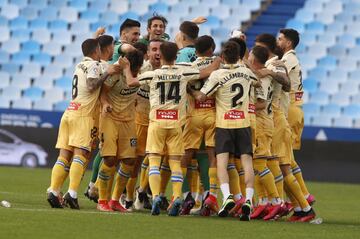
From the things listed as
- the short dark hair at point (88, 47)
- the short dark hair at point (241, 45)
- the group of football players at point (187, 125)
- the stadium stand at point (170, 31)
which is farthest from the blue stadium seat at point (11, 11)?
the short dark hair at point (241, 45)

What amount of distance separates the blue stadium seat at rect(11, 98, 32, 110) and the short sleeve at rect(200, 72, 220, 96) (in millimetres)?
13615

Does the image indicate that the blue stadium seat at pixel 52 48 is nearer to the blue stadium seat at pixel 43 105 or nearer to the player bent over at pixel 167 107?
the blue stadium seat at pixel 43 105

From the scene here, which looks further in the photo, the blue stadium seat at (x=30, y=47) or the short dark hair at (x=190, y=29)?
the blue stadium seat at (x=30, y=47)

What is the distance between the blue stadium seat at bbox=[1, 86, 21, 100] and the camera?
25.2 m

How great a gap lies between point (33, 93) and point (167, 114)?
1393 cm

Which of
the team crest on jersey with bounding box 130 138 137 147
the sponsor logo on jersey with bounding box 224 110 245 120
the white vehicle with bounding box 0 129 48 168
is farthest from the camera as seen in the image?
the white vehicle with bounding box 0 129 48 168

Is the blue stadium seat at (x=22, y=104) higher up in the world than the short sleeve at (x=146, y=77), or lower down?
lower down

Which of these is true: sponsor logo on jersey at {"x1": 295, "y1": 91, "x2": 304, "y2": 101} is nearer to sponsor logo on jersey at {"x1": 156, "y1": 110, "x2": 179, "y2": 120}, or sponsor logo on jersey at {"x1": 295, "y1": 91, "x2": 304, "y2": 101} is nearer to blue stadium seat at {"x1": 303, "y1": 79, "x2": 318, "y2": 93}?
sponsor logo on jersey at {"x1": 156, "y1": 110, "x2": 179, "y2": 120}

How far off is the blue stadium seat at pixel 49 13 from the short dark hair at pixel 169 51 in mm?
15687

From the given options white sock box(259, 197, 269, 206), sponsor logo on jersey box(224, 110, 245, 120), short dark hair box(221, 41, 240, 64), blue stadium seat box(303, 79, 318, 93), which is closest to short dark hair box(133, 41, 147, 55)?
short dark hair box(221, 41, 240, 64)

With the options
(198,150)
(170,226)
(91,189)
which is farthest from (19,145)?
(170,226)

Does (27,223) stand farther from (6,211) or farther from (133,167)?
(133,167)

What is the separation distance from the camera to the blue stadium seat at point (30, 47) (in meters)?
26.3

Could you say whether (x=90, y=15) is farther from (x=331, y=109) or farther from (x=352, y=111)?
(x=352, y=111)
